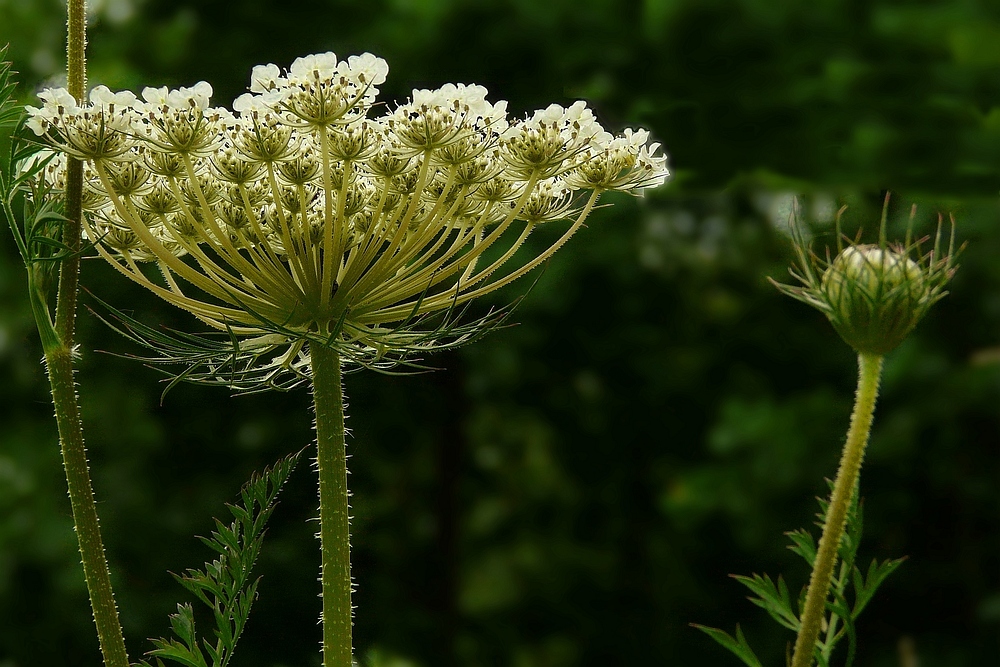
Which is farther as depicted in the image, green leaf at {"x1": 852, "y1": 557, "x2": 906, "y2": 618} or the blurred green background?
the blurred green background

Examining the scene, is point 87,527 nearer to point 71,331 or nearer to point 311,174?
point 71,331

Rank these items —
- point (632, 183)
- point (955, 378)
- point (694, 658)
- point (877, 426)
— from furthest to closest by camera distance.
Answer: point (694, 658), point (877, 426), point (955, 378), point (632, 183)

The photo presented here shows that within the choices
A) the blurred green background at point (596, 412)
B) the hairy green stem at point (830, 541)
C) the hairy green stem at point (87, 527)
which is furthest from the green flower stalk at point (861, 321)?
the blurred green background at point (596, 412)

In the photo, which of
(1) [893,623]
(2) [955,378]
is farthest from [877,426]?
(1) [893,623]

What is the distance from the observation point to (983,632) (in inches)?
124

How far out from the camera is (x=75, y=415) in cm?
72

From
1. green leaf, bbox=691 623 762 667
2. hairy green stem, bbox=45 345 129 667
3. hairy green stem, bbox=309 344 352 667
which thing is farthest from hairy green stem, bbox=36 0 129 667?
green leaf, bbox=691 623 762 667

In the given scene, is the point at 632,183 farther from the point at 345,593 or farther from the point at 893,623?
the point at 893,623

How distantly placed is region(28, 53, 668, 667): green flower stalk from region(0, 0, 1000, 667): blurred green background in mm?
2150

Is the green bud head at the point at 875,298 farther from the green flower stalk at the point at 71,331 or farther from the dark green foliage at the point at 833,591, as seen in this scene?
the green flower stalk at the point at 71,331

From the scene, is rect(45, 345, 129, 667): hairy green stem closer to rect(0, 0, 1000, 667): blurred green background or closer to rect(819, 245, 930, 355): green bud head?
rect(819, 245, 930, 355): green bud head

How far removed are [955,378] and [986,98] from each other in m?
0.80

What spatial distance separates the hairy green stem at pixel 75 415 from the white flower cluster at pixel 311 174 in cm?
3

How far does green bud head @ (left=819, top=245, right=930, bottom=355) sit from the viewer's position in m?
0.80
